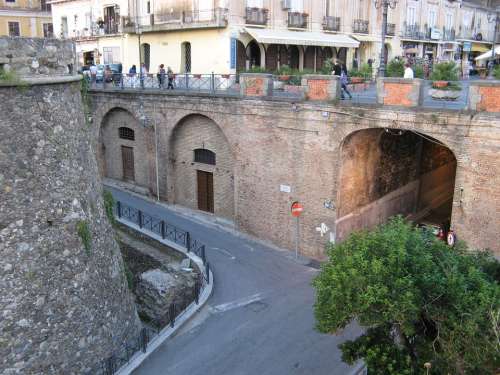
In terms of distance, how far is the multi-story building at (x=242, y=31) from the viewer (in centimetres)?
2586

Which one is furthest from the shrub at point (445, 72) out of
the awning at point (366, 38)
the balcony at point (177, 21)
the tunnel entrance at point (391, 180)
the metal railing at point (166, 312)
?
the awning at point (366, 38)

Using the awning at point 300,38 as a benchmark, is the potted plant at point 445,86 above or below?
below

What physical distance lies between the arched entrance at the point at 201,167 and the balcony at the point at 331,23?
39.1ft

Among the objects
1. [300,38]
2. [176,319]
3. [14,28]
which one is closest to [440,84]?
[176,319]

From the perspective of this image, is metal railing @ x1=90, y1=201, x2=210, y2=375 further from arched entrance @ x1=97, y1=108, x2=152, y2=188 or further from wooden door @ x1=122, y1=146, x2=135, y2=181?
wooden door @ x1=122, y1=146, x2=135, y2=181

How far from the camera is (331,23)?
29531 millimetres

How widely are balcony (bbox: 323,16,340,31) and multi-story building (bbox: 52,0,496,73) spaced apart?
0.18ft

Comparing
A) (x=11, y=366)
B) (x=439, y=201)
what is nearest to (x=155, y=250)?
(x=11, y=366)

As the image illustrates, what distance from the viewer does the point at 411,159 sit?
22766mm

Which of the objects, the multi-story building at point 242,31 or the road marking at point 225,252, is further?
the multi-story building at point 242,31

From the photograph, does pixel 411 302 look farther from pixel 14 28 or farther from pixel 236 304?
pixel 14 28

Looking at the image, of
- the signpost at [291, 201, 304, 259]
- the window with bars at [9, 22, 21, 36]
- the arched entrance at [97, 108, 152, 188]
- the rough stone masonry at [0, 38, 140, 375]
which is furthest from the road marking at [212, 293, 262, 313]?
the window with bars at [9, 22, 21, 36]

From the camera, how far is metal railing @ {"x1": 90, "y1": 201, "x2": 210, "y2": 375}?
12.4 meters

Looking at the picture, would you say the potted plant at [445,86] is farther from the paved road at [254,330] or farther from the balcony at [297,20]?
the balcony at [297,20]
